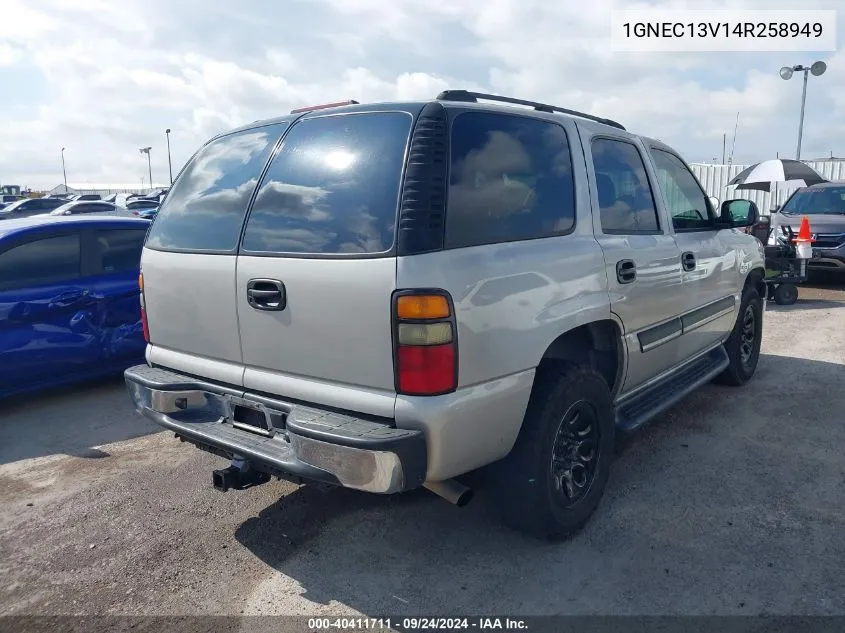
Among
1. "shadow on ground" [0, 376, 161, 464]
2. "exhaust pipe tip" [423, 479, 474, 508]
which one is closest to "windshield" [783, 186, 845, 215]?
"exhaust pipe tip" [423, 479, 474, 508]

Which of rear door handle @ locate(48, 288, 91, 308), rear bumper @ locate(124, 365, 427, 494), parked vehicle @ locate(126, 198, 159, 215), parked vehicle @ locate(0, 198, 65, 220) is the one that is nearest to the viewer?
rear bumper @ locate(124, 365, 427, 494)

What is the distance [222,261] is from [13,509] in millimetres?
1998

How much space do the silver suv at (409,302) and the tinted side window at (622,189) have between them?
0.9 inches

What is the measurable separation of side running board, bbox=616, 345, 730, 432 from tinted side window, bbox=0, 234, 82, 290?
174 inches

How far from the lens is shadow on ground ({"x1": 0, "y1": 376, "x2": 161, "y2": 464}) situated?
4625mm

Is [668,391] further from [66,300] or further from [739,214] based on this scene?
[66,300]

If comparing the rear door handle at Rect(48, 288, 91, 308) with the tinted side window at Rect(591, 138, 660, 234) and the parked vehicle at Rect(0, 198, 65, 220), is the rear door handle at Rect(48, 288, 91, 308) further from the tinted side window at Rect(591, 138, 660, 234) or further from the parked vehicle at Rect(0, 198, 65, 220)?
the parked vehicle at Rect(0, 198, 65, 220)

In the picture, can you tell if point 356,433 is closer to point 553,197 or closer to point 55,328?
point 553,197

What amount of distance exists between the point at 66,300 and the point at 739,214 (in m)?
5.15

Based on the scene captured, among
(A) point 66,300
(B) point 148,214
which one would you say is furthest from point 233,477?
(B) point 148,214

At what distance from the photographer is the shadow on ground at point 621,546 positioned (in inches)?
112

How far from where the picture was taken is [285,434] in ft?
9.41

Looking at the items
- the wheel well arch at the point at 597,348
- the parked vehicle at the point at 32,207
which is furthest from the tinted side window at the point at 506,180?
the parked vehicle at the point at 32,207

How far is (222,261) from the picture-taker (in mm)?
3031
